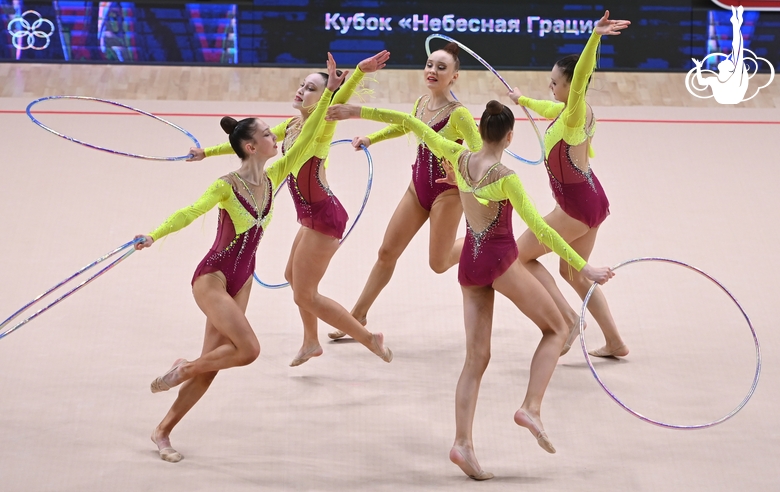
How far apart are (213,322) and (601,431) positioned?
1.60 meters

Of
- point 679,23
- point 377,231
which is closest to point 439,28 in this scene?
point 679,23

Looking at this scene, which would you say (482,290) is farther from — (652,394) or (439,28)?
(439,28)

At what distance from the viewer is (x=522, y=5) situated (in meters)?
8.33

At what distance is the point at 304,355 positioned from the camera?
4.68 m

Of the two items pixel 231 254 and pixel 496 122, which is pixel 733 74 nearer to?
pixel 496 122

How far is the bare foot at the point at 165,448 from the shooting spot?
12.9ft

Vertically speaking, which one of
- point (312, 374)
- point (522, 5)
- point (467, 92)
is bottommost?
point (312, 374)

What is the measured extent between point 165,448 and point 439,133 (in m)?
1.74

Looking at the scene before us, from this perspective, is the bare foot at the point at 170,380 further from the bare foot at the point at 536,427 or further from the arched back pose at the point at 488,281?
the bare foot at the point at 536,427

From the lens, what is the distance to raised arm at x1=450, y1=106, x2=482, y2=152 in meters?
4.50

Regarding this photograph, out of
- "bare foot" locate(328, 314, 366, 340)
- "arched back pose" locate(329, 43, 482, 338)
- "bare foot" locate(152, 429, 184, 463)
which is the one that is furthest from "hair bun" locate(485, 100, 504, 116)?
"bare foot" locate(152, 429, 184, 463)

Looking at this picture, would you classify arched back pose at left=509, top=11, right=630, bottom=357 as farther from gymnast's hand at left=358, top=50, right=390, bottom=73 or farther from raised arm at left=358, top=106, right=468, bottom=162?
gymnast's hand at left=358, top=50, right=390, bottom=73

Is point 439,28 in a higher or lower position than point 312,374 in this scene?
higher

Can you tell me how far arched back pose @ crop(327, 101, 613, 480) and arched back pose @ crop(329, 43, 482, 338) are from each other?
24.6 inches
